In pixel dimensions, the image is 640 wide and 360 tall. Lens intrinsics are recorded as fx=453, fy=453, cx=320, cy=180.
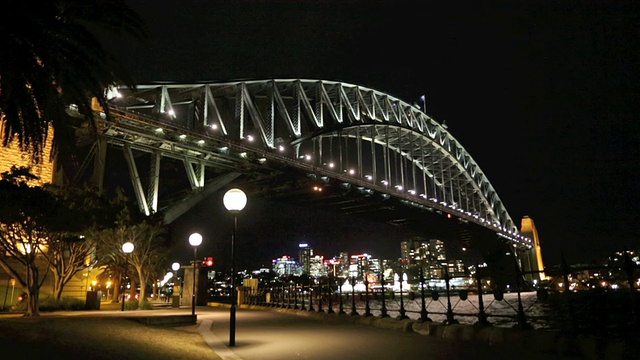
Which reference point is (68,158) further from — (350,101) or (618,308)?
(350,101)

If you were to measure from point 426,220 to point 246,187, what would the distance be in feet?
143

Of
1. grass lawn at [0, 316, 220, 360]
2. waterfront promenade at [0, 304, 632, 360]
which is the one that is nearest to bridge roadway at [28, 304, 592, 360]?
waterfront promenade at [0, 304, 632, 360]

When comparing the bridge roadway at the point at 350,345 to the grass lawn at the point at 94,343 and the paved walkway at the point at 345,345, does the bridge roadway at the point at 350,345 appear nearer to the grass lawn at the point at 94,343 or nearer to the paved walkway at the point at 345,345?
the paved walkway at the point at 345,345

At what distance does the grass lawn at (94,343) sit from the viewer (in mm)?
6785

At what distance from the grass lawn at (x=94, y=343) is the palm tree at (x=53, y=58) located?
9.93 feet

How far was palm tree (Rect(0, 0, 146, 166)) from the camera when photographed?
564 cm

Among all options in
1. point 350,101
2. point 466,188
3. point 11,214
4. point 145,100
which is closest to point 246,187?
point 145,100

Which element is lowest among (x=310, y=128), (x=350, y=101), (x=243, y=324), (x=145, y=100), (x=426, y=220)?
(x=243, y=324)

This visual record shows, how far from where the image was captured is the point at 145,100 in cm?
4772

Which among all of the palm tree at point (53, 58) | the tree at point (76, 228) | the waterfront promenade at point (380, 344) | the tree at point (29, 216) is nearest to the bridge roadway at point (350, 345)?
the waterfront promenade at point (380, 344)

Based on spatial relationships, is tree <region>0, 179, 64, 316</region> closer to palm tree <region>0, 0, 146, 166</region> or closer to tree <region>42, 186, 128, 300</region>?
tree <region>42, 186, 128, 300</region>

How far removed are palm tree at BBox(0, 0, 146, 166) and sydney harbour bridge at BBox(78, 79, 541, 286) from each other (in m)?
15.3

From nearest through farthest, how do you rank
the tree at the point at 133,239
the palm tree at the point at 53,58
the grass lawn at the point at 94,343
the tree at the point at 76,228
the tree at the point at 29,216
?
the palm tree at the point at 53,58 → the grass lawn at the point at 94,343 → the tree at the point at 29,216 → the tree at the point at 76,228 → the tree at the point at 133,239

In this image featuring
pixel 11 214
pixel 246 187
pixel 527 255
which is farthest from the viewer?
pixel 527 255
